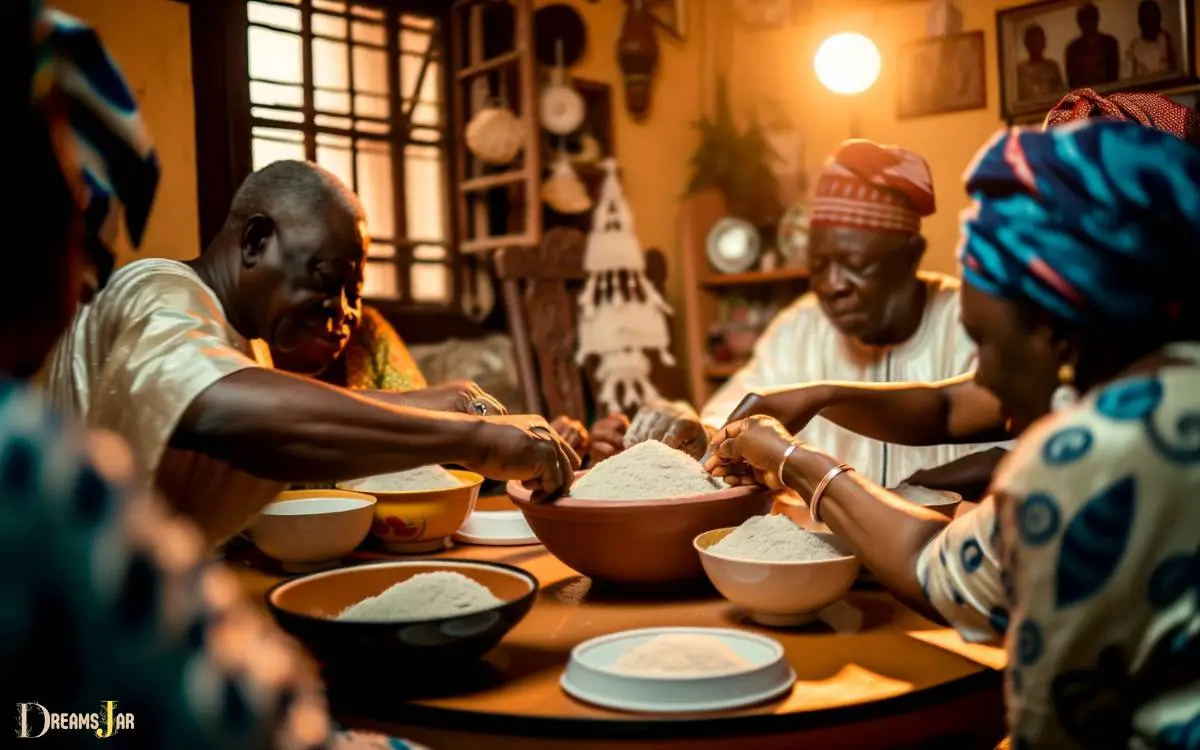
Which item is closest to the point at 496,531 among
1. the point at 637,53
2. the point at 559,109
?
the point at 559,109

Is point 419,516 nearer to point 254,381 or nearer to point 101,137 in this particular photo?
point 254,381

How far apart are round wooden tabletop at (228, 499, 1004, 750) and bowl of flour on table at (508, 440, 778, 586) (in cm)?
8

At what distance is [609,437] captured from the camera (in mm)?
2297

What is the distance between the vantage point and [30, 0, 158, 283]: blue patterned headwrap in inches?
34.2

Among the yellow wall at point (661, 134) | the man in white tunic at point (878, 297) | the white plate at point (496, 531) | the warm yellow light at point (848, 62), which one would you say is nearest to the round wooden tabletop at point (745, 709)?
the white plate at point (496, 531)

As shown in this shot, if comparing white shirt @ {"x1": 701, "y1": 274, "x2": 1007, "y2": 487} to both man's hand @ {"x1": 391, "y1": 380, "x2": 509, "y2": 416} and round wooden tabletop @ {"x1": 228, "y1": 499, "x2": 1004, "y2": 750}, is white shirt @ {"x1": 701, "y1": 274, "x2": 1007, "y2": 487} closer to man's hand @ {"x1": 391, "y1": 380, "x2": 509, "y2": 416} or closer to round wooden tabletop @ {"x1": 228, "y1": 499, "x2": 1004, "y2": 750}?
man's hand @ {"x1": 391, "y1": 380, "x2": 509, "y2": 416}

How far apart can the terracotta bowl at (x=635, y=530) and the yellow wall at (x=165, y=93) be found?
8.39 feet

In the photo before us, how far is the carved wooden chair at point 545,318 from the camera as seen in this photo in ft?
13.2

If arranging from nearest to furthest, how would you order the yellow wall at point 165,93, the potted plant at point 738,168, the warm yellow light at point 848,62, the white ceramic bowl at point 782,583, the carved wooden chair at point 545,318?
1. the white ceramic bowl at point 782,583
2. the yellow wall at point 165,93
3. the carved wooden chair at point 545,318
4. the warm yellow light at point 848,62
5. the potted plant at point 738,168

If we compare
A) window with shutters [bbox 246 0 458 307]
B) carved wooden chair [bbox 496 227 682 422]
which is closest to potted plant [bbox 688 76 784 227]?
carved wooden chair [bbox 496 227 682 422]

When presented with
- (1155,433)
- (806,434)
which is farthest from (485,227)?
(1155,433)

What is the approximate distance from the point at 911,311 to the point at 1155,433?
207 cm

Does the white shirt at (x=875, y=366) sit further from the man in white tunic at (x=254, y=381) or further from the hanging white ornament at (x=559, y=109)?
the hanging white ornament at (x=559, y=109)

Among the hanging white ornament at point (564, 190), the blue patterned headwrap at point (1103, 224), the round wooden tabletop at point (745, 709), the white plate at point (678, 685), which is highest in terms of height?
the hanging white ornament at point (564, 190)
